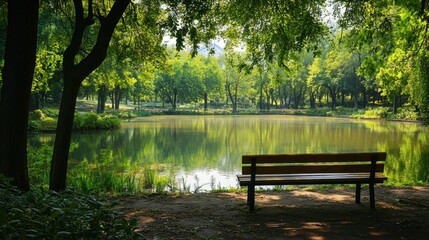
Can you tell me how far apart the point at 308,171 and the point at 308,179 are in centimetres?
31

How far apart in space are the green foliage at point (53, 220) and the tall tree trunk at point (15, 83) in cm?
229

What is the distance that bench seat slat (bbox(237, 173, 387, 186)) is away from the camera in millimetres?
5785

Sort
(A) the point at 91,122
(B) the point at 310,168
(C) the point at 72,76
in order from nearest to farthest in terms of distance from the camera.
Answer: (B) the point at 310,168, (C) the point at 72,76, (A) the point at 91,122

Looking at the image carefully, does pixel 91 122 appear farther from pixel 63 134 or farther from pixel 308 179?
pixel 308 179

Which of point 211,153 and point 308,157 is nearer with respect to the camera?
point 308,157

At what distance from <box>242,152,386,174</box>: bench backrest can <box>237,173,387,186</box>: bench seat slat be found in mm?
76

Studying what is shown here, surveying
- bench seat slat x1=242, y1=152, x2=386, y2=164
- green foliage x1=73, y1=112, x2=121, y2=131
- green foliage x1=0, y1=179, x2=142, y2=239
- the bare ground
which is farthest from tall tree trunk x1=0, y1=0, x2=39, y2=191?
green foliage x1=73, y1=112, x2=121, y2=131

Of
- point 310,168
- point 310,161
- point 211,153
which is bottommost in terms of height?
point 211,153

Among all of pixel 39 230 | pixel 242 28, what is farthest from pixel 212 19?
pixel 39 230

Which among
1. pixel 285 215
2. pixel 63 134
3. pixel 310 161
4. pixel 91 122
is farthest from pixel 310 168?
pixel 91 122

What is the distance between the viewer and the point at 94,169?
12.4 meters

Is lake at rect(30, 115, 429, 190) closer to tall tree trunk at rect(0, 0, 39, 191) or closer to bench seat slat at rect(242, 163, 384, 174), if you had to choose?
bench seat slat at rect(242, 163, 384, 174)

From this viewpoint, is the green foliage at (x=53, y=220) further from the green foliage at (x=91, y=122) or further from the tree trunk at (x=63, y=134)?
the green foliage at (x=91, y=122)

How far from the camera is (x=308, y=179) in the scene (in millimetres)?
5824
